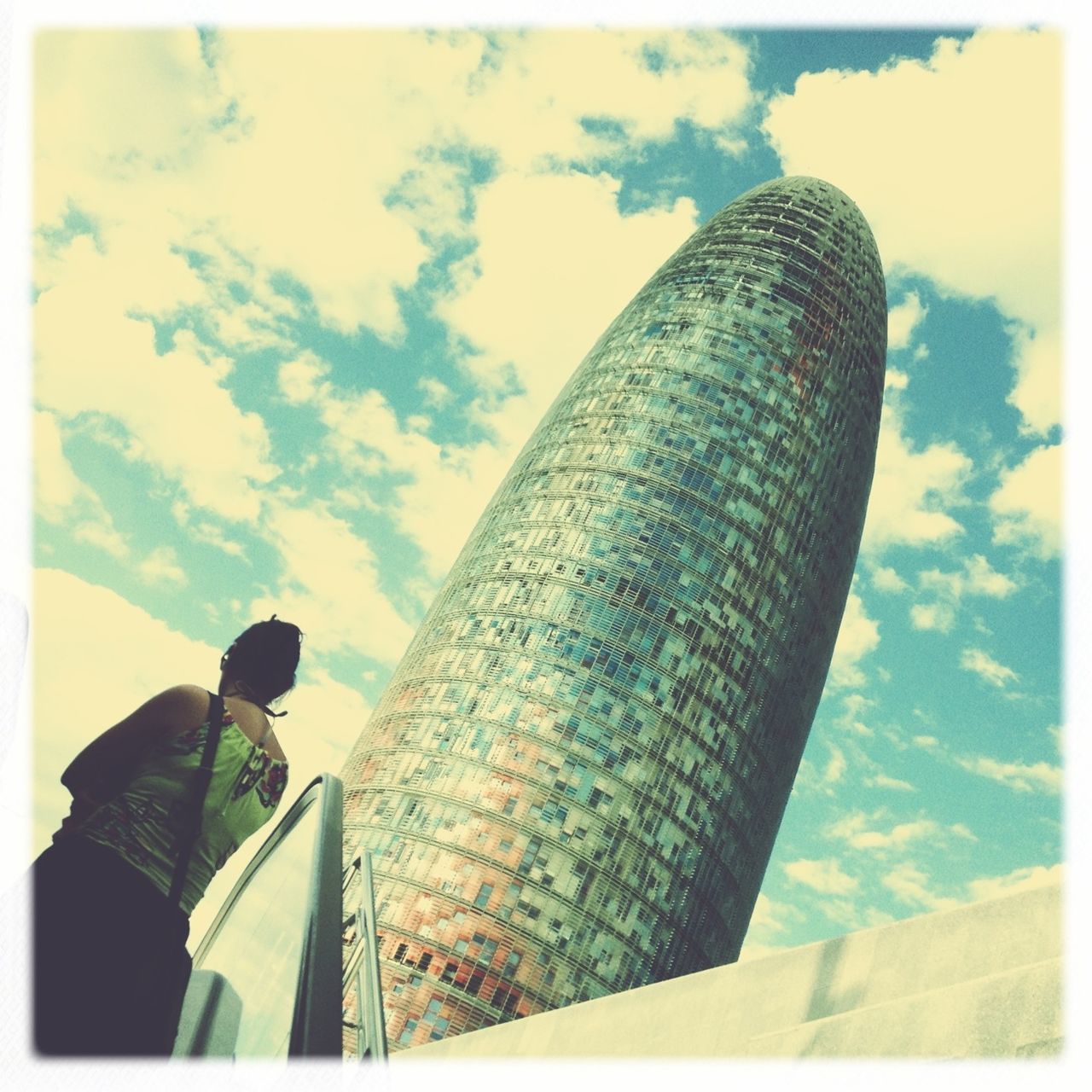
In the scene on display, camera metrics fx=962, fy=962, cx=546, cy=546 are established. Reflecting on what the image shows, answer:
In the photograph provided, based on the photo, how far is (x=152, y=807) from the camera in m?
3.02

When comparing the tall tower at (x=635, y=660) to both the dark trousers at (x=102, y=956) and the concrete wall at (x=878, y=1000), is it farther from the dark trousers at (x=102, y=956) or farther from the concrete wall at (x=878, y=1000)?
the dark trousers at (x=102, y=956)

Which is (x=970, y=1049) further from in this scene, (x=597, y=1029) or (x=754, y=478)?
(x=754, y=478)

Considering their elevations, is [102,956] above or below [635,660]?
below

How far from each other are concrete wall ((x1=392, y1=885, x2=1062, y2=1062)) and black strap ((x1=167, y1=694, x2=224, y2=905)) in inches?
171

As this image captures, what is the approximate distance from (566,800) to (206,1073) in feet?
216

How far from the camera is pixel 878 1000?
7363 millimetres

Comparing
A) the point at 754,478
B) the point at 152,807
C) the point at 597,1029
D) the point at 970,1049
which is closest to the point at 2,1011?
Result: the point at 152,807

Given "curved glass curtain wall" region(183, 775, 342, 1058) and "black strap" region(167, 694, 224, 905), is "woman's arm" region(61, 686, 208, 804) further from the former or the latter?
"curved glass curtain wall" region(183, 775, 342, 1058)

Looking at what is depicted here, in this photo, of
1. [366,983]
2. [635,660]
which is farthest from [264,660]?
[635,660]

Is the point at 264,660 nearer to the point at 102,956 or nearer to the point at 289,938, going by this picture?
the point at 289,938

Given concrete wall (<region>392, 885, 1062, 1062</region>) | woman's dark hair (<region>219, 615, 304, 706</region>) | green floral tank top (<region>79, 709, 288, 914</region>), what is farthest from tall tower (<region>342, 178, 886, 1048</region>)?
green floral tank top (<region>79, 709, 288, 914</region>)

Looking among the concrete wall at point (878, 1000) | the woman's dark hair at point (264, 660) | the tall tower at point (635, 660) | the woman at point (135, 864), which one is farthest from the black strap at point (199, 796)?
the tall tower at point (635, 660)

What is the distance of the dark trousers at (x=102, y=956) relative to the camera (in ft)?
8.64

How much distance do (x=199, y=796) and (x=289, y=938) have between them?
0.94m
